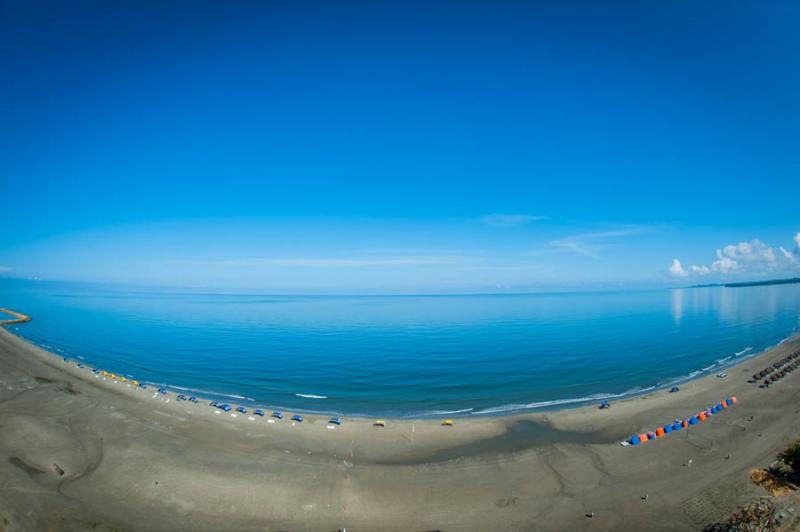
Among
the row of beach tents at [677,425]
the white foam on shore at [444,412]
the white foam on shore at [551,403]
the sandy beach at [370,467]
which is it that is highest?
the row of beach tents at [677,425]

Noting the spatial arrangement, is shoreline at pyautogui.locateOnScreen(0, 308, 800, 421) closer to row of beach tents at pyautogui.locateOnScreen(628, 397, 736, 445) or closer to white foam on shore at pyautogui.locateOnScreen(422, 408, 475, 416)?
white foam on shore at pyautogui.locateOnScreen(422, 408, 475, 416)

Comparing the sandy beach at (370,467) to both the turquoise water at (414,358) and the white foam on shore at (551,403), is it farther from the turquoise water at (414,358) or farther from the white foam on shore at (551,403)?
the turquoise water at (414,358)

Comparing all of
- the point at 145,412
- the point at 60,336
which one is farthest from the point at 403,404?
the point at 60,336

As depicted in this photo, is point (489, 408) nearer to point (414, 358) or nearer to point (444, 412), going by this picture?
point (444, 412)

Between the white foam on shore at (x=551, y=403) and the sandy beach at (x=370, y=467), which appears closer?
the sandy beach at (x=370, y=467)

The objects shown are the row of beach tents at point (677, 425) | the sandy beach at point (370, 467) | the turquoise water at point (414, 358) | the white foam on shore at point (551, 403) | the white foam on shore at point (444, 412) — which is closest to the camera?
the sandy beach at point (370, 467)

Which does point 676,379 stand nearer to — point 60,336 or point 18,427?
point 18,427

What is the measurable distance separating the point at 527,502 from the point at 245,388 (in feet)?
A: 139

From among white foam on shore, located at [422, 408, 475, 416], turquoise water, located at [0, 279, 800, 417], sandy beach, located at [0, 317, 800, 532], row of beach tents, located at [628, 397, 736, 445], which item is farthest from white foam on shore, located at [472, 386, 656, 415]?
row of beach tents, located at [628, 397, 736, 445]

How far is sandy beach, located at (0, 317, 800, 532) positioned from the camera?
2203cm

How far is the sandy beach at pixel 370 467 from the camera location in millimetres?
22031

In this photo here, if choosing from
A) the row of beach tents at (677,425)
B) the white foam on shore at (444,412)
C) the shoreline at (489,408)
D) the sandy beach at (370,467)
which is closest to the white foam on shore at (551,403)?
the shoreline at (489,408)

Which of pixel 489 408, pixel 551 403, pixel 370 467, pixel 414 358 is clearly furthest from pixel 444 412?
pixel 414 358

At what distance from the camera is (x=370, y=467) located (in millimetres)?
28484
